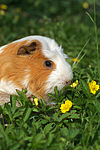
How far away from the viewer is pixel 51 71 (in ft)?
8.11

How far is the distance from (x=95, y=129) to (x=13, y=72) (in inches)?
43.8

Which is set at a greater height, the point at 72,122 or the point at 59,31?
the point at 59,31

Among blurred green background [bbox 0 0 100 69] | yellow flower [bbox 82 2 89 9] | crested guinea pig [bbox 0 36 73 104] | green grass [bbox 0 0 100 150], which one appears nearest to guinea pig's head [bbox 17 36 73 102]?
crested guinea pig [bbox 0 36 73 104]

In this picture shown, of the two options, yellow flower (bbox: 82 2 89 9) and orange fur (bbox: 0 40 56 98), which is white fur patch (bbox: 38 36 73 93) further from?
yellow flower (bbox: 82 2 89 9)

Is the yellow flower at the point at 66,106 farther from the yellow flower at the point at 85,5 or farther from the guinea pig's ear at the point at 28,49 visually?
the yellow flower at the point at 85,5

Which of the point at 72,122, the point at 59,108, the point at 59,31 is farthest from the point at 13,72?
the point at 59,31

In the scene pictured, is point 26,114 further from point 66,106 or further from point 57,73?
point 57,73

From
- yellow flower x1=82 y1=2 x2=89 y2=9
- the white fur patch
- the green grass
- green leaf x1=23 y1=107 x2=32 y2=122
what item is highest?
yellow flower x1=82 y1=2 x2=89 y2=9

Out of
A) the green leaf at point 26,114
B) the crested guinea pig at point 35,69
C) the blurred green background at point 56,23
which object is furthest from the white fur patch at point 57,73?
the blurred green background at point 56,23

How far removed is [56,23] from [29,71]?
9.65 feet

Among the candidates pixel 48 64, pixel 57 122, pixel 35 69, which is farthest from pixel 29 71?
pixel 57 122

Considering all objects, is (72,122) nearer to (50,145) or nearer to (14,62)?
(50,145)

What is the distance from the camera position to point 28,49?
2504 mm

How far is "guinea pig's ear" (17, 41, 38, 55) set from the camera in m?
2.48
